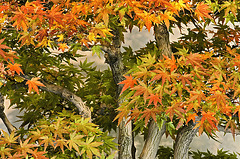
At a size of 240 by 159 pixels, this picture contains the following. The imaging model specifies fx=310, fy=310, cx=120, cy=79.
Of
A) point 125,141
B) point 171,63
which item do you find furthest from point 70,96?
point 171,63

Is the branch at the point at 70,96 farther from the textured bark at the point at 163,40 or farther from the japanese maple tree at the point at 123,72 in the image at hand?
the textured bark at the point at 163,40

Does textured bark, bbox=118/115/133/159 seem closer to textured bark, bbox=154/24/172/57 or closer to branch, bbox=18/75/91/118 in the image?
branch, bbox=18/75/91/118

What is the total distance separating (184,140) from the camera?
2.24 meters

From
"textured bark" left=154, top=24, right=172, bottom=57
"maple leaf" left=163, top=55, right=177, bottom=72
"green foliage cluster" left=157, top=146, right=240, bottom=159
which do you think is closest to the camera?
"maple leaf" left=163, top=55, right=177, bottom=72

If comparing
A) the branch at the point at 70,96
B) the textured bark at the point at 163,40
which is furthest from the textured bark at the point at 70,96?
the textured bark at the point at 163,40

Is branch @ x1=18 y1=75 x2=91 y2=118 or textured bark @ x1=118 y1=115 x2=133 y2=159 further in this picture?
textured bark @ x1=118 y1=115 x2=133 y2=159

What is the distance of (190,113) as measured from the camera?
1.78 m

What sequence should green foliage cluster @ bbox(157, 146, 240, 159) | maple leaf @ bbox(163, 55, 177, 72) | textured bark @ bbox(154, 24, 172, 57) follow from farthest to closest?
green foliage cluster @ bbox(157, 146, 240, 159) < textured bark @ bbox(154, 24, 172, 57) < maple leaf @ bbox(163, 55, 177, 72)

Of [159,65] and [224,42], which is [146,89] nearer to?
[159,65]

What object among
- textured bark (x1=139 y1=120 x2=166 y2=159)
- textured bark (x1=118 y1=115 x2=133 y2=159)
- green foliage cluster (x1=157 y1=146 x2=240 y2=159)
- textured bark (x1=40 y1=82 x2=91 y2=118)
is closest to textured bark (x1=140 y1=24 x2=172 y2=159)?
textured bark (x1=139 y1=120 x2=166 y2=159)

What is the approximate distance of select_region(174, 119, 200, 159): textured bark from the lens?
2.20 m

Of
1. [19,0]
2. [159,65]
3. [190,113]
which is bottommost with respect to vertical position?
[190,113]

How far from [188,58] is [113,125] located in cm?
123

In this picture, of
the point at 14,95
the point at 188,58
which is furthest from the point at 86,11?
the point at 14,95
